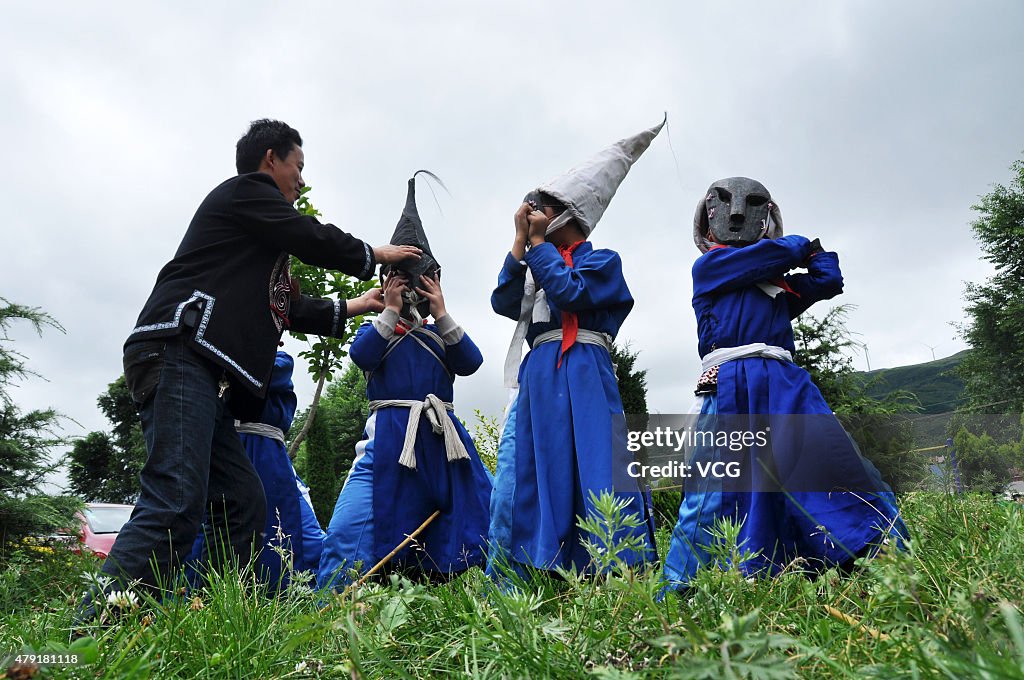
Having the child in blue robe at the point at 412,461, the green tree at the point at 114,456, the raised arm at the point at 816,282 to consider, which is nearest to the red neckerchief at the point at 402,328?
the child in blue robe at the point at 412,461

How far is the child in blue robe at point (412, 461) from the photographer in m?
4.05

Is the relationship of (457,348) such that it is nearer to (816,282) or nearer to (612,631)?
(816,282)

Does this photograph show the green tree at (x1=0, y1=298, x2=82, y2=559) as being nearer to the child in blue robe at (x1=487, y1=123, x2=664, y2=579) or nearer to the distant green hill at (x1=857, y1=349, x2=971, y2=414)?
the child in blue robe at (x1=487, y1=123, x2=664, y2=579)

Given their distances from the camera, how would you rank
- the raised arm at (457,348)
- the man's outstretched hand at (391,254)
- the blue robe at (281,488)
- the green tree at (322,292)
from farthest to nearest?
the green tree at (322,292), the blue robe at (281,488), the raised arm at (457,348), the man's outstretched hand at (391,254)

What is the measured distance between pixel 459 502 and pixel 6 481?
3945 mm

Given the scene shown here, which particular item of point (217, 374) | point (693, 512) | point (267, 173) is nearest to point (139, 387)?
point (217, 374)

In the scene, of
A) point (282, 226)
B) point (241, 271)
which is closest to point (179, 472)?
point (241, 271)

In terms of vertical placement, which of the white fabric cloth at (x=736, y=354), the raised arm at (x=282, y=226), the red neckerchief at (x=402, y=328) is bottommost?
the white fabric cloth at (x=736, y=354)

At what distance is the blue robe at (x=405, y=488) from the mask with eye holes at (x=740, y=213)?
5.34ft

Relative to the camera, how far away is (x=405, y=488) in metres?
4.17

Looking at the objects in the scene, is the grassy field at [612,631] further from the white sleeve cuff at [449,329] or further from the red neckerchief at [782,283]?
the white sleeve cuff at [449,329]

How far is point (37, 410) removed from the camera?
623 cm

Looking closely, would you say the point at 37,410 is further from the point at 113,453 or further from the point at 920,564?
the point at 113,453

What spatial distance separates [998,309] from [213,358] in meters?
36.3
